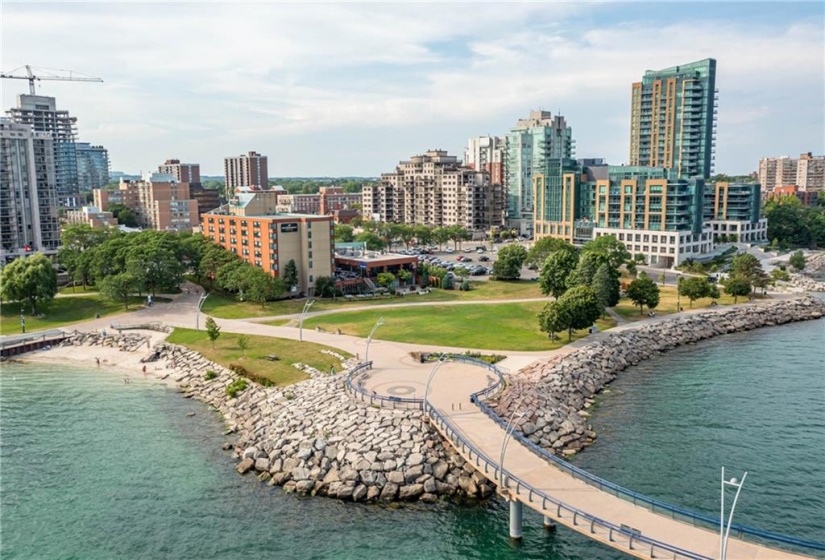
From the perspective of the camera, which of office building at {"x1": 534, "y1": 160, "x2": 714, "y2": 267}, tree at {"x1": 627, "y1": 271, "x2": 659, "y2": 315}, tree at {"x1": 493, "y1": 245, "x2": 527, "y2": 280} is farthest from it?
office building at {"x1": 534, "y1": 160, "x2": 714, "y2": 267}

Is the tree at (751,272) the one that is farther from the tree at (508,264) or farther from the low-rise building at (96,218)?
the low-rise building at (96,218)

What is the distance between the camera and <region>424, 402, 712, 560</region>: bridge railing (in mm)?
32438

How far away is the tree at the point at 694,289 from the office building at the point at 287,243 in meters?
53.3

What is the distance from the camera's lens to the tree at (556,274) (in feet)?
314

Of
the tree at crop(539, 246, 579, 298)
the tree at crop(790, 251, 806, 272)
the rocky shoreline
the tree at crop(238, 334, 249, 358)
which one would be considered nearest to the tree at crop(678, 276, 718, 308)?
the tree at crop(539, 246, 579, 298)

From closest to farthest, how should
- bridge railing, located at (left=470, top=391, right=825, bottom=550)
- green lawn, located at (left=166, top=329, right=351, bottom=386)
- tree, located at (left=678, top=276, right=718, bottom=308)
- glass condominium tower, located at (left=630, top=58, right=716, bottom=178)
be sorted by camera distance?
1. bridge railing, located at (left=470, top=391, right=825, bottom=550)
2. green lawn, located at (left=166, top=329, right=351, bottom=386)
3. tree, located at (left=678, top=276, right=718, bottom=308)
4. glass condominium tower, located at (left=630, top=58, right=716, bottom=178)

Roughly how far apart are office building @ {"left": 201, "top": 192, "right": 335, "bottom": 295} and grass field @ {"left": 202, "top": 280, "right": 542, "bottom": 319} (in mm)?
6171

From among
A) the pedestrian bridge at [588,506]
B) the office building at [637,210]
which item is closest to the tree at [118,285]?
the pedestrian bridge at [588,506]

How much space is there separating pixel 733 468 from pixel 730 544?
16959 millimetres

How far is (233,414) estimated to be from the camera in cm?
5997

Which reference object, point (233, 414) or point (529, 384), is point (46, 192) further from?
point (529, 384)

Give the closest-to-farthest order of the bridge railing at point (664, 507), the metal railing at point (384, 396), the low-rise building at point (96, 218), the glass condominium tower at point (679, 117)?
the bridge railing at point (664, 507) → the metal railing at point (384, 396) → the low-rise building at point (96, 218) → the glass condominium tower at point (679, 117)

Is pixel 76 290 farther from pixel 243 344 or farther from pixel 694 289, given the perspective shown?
pixel 694 289

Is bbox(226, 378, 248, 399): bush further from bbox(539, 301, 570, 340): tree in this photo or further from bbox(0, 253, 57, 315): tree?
bbox(0, 253, 57, 315): tree
